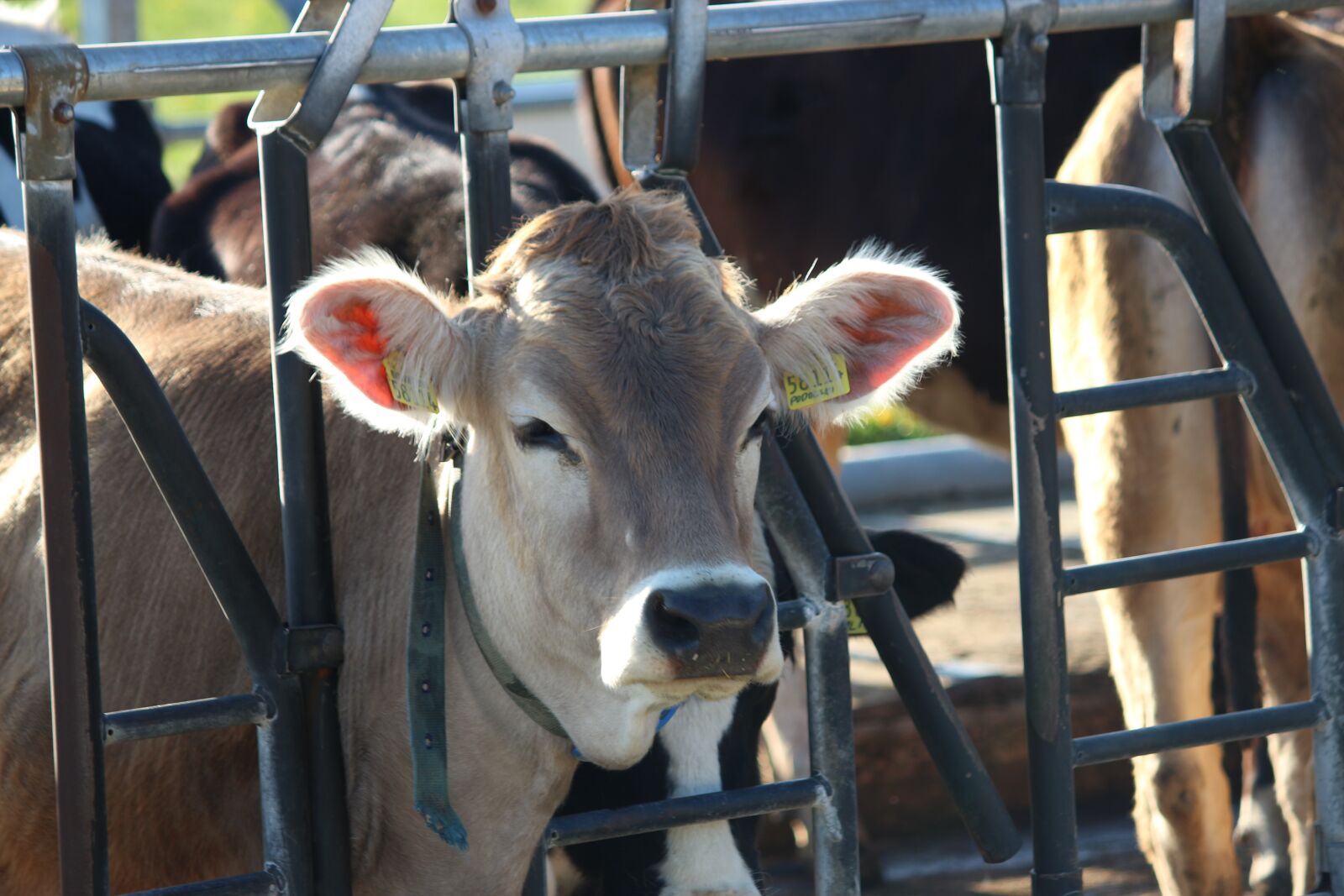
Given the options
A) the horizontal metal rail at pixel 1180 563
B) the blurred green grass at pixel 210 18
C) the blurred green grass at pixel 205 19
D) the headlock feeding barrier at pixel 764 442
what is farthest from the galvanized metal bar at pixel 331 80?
the blurred green grass at pixel 210 18

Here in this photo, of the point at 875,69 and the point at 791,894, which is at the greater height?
the point at 875,69

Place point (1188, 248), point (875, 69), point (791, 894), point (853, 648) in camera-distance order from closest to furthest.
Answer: point (1188, 248), point (791, 894), point (875, 69), point (853, 648)

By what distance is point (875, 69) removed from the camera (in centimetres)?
507

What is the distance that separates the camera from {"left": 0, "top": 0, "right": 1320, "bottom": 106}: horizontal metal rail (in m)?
1.98

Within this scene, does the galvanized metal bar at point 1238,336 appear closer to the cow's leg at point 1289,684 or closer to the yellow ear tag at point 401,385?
the yellow ear tag at point 401,385

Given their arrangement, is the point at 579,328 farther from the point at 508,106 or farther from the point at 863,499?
the point at 863,499

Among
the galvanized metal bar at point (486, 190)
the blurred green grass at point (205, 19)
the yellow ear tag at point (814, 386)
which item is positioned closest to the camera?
the galvanized metal bar at point (486, 190)

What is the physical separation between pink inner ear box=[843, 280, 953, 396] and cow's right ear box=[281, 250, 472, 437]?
0.62 metres

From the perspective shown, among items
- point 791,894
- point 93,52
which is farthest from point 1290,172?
point 93,52

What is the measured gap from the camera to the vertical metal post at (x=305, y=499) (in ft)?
7.06

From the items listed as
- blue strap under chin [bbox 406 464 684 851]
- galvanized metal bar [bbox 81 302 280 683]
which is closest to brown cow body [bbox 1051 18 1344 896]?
blue strap under chin [bbox 406 464 684 851]

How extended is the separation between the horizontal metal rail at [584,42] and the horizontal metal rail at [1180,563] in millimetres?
789

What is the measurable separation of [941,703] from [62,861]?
1.22 m

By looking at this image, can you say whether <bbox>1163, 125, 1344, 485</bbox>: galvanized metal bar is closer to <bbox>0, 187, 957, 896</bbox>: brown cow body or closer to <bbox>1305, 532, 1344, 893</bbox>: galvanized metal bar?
<bbox>1305, 532, 1344, 893</bbox>: galvanized metal bar
